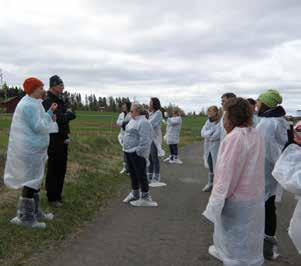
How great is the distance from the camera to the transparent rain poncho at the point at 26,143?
22.7 feet

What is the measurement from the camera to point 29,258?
5.95 m

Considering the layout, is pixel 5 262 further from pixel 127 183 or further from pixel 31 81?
pixel 127 183

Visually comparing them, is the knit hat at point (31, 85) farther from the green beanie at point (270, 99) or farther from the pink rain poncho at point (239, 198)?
the pink rain poncho at point (239, 198)

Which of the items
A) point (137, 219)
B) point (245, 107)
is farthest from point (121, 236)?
point (245, 107)

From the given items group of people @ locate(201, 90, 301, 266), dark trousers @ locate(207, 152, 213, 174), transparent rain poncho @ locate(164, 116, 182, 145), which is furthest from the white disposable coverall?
transparent rain poncho @ locate(164, 116, 182, 145)

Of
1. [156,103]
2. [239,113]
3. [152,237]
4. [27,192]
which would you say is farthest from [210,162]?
[239,113]

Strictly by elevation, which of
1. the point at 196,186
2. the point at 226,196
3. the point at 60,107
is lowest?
the point at 196,186

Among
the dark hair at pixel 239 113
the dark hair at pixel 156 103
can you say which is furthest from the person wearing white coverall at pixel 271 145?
the dark hair at pixel 156 103

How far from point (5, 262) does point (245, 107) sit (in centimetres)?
321

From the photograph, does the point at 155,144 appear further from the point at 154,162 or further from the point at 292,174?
the point at 292,174

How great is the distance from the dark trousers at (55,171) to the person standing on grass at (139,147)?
Answer: 1389 millimetres

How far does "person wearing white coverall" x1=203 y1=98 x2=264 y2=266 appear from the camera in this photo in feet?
15.8

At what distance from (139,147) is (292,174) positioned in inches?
159

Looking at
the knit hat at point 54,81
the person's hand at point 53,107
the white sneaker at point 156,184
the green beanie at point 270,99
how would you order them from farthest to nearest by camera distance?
the white sneaker at point 156,184 → the knit hat at point 54,81 → the person's hand at point 53,107 → the green beanie at point 270,99
